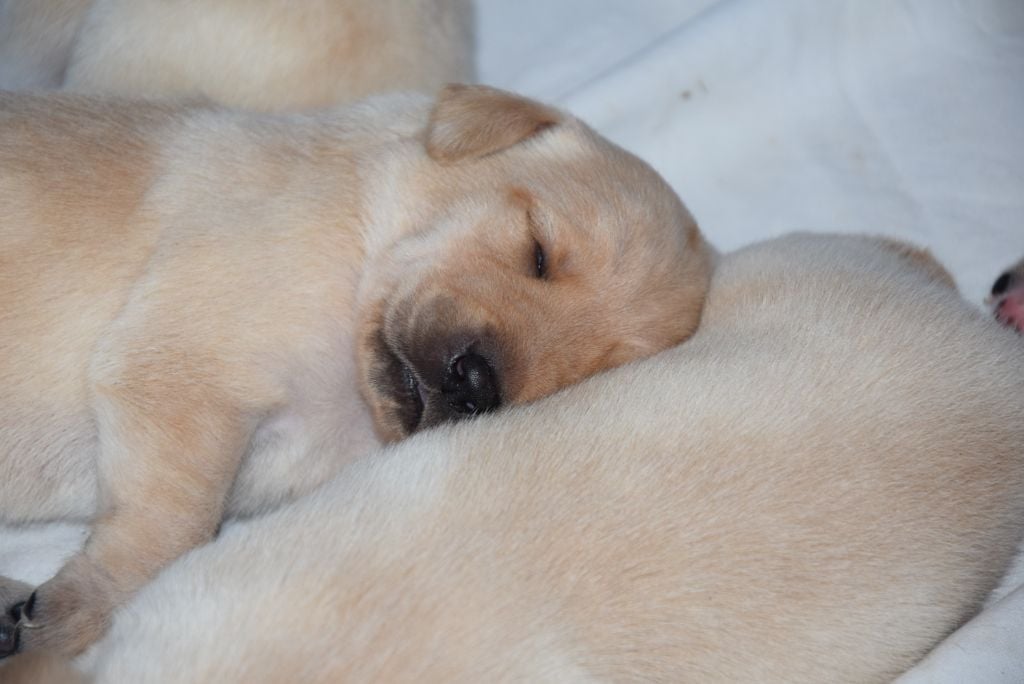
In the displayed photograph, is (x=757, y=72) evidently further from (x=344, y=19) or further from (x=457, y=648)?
(x=457, y=648)

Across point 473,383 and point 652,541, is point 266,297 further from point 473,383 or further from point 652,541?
point 652,541

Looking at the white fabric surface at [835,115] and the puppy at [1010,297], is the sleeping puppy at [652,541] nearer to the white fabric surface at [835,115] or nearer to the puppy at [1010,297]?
the puppy at [1010,297]

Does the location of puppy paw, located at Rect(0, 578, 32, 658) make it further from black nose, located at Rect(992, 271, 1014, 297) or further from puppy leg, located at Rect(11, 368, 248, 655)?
black nose, located at Rect(992, 271, 1014, 297)

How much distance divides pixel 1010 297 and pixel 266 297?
2425mm

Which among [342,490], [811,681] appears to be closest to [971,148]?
[811,681]

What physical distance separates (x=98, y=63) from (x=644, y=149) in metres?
2.06

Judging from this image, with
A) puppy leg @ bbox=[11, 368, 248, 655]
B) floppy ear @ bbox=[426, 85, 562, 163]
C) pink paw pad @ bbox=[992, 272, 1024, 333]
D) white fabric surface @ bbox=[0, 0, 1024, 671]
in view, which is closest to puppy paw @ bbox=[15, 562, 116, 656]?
puppy leg @ bbox=[11, 368, 248, 655]

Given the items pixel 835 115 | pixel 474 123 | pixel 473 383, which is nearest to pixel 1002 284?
pixel 835 115

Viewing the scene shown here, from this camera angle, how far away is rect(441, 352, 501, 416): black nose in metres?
2.68

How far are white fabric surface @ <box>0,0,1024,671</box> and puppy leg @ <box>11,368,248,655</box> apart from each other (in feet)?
7.48

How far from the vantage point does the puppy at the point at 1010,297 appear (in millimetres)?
3596

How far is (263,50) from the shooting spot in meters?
3.57

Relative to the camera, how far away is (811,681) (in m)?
2.34

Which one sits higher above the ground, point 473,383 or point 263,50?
point 263,50
